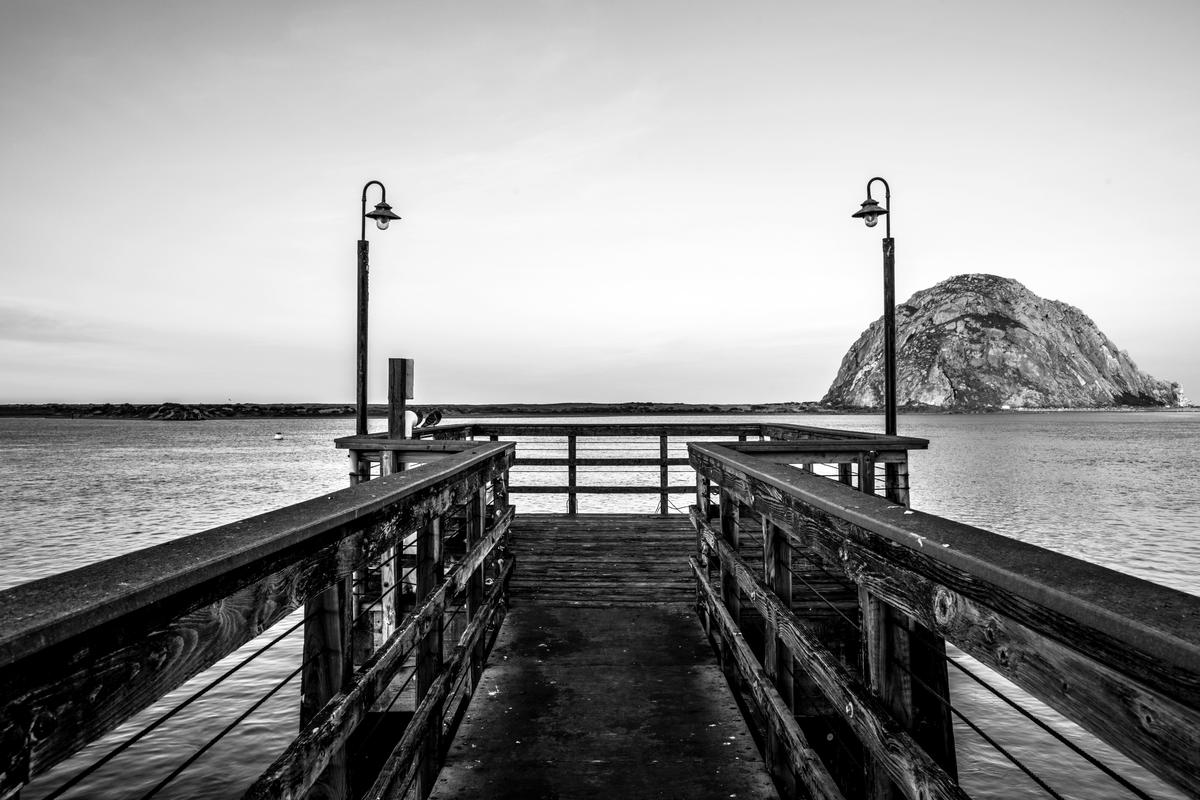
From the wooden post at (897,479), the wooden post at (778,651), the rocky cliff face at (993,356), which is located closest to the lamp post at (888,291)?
the wooden post at (897,479)

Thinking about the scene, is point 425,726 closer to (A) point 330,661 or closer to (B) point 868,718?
(A) point 330,661

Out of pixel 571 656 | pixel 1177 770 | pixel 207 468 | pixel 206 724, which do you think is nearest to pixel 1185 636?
pixel 1177 770

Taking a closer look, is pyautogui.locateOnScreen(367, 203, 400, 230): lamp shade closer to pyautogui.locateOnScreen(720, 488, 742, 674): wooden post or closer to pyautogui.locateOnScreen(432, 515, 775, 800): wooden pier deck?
pyautogui.locateOnScreen(432, 515, 775, 800): wooden pier deck

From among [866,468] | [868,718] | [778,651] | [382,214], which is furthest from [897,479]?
[382,214]

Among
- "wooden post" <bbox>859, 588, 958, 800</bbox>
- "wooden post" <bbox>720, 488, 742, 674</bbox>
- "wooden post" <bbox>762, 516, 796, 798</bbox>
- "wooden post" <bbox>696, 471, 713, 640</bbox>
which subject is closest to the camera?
"wooden post" <bbox>859, 588, 958, 800</bbox>

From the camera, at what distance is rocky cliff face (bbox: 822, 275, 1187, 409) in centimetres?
16712

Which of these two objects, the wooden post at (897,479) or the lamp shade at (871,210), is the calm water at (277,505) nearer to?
the wooden post at (897,479)

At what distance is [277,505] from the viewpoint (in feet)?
68.3

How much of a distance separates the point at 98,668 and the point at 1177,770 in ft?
5.89

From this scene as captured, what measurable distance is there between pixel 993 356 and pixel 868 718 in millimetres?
194805

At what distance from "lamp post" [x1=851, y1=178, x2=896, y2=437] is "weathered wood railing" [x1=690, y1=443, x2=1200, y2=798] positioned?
5.23 metres

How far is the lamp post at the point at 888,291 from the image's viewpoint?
28.8 feet

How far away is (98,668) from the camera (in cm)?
116

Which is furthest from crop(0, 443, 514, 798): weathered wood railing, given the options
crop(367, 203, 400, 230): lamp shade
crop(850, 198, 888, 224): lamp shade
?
crop(850, 198, 888, 224): lamp shade
